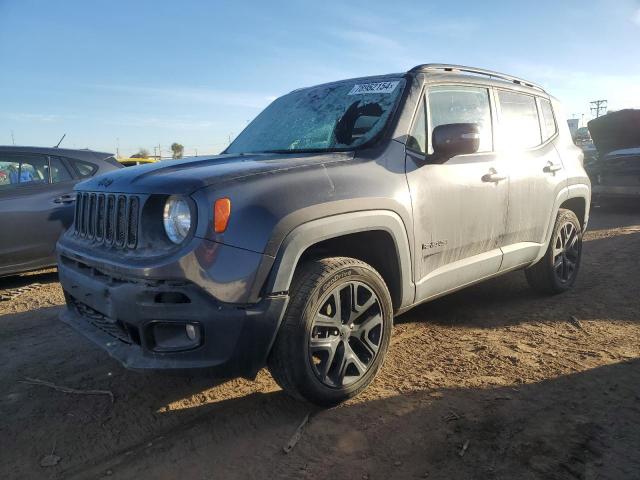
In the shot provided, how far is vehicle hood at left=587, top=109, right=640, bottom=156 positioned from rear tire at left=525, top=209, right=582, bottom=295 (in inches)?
284

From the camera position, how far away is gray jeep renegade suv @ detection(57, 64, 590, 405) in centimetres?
240

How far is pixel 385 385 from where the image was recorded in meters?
3.12

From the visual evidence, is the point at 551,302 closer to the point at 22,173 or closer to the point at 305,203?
the point at 305,203

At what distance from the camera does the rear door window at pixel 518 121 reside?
13.6 feet

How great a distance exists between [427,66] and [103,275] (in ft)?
8.39

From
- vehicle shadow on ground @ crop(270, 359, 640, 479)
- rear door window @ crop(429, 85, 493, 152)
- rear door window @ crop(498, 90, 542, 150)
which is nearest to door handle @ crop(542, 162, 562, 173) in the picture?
rear door window @ crop(498, 90, 542, 150)

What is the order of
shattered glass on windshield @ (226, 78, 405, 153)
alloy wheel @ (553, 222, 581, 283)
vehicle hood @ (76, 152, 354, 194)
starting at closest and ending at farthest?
vehicle hood @ (76, 152, 354, 194), shattered glass on windshield @ (226, 78, 405, 153), alloy wheel @ (553, 222, 581, 283)

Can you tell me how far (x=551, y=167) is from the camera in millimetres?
4473

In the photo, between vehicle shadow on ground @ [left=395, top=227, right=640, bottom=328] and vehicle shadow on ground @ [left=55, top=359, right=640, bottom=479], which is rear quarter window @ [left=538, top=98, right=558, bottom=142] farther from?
vehicle shadow on ground @ [left=55, top=359, right=640, bottom=479]

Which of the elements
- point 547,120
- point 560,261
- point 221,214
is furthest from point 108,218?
point 560,261

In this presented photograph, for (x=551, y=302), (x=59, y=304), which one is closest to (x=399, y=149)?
(x=551, y=302)

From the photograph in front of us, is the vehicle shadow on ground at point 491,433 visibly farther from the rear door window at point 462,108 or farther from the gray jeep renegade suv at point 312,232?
the rear door window at point 462,108

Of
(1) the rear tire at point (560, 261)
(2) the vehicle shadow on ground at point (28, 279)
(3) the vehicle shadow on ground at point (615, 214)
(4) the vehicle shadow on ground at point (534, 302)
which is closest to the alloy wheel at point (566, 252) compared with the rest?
(1) the rear tire at point (560, 261)

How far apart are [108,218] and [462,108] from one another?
258 cm
